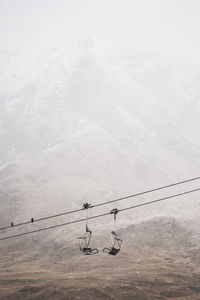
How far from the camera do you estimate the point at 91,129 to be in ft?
333

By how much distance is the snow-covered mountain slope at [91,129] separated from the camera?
65.7 metres

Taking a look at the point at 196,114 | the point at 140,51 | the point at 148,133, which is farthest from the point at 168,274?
the point at 140,51

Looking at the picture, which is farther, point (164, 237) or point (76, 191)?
point (76, 191)

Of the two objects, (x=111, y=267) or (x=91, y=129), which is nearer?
(x=111, y=267)

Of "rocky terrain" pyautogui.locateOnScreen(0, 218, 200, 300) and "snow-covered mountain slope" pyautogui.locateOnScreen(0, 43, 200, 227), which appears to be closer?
"rocky terrain" pyautogui.locateOnScreen(0, 218, 200, 300)

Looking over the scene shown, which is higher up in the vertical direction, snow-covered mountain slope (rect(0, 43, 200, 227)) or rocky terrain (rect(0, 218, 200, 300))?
snow-covered mountain slope (rect(0, 43, 200, 227))

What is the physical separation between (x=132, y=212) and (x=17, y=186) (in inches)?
1077

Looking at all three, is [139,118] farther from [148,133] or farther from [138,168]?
[138,168]

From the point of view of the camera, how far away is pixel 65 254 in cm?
3966

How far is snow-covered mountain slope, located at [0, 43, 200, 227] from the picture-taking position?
216ft

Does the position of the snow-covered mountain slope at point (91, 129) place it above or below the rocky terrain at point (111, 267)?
above

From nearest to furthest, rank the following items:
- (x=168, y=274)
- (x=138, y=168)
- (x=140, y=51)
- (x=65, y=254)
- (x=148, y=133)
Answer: (x=168, y=274), (x=65, y=254), (x=138, y=168), (x=148, y=133), (x=140, y=51)

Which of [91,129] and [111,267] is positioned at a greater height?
[91,129]

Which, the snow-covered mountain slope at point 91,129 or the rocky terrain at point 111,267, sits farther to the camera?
the snow-covered mountain slope at point 91,129
